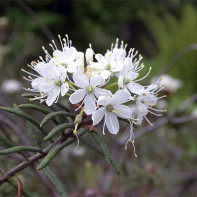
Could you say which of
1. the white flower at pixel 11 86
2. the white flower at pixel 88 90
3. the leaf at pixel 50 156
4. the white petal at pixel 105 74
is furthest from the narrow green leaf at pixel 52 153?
the white flower at pixel 11 86

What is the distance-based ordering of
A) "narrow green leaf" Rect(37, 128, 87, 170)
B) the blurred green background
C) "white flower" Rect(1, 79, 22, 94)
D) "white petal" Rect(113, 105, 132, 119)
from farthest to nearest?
"white flower" Rect(1, 79, 22, 94) < the blurred green background < "white petal" Rect(113, 105, 132, 119) < "narrow green leaf" Rect(37, 128, 87, 170)

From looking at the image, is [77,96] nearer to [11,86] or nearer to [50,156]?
[50,156]

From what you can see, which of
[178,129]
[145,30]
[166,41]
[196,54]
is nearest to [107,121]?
[178,129]

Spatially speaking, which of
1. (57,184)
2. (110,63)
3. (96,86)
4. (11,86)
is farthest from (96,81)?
(11,86)

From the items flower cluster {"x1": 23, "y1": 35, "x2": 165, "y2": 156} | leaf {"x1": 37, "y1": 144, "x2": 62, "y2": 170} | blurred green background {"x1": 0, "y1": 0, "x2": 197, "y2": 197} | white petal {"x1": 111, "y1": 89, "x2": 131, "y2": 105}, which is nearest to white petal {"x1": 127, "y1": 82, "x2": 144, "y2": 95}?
flower cluster {"x1": 23, "y1": 35, "x2": 165, "y2": 156}

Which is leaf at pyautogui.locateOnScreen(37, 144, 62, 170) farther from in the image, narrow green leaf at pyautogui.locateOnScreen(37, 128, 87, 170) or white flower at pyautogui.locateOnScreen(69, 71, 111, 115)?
white flower at pyautogui.locateOnScreen(69, 71, 111, 115)

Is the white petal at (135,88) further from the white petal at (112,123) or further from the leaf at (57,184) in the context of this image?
the leaf at (57,184)

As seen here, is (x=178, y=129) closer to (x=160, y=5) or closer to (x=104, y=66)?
(x=104, y=66)
